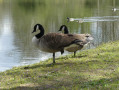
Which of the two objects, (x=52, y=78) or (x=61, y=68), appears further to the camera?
(x=61, y=68)

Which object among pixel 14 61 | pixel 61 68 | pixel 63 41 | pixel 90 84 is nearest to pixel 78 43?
pixel 63 41

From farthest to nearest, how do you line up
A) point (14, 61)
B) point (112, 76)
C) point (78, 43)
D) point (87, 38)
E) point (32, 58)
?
point (32, 58) < point (14, 61) < point (87, 38) < point (78, 43) < point (112, 76)

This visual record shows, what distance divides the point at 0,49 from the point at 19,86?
560 inches

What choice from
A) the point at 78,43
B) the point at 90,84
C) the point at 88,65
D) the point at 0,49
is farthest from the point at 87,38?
the point at 0,49

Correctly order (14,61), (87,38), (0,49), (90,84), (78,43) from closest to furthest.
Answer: (90,84) < (78,43) < (87,38) < (14,61) < (0,49)

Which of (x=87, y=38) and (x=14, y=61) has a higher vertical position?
(x=87, y=38)

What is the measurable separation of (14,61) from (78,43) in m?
7.76

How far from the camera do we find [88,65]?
9156 millimetres

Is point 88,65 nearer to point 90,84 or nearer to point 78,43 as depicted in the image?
point 78,43

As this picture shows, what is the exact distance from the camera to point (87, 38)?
10.5m

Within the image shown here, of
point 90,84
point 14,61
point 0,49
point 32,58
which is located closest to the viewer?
point 90,84

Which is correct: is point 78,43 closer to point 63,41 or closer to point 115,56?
point 63,41

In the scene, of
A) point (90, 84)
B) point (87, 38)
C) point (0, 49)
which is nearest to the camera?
point (90, 84)

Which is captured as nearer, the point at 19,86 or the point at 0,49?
the point at 19,86
